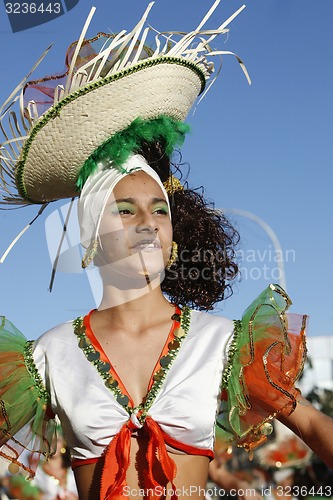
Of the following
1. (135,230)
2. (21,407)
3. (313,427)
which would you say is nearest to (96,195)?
(135,230)

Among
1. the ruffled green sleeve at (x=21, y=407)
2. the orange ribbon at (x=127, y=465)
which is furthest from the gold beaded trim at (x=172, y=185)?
the orange ribbon at (x=127, y=465)

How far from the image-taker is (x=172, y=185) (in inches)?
140

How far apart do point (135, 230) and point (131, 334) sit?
395 millimetres

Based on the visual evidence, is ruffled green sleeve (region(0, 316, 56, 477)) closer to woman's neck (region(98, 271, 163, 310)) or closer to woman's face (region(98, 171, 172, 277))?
woman's neck (region(98, 271, 163, 310))

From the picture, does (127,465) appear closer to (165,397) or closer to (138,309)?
(165,397)

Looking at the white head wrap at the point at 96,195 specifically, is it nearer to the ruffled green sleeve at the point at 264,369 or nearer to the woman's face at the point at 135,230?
the woman's face at the point at 135,230

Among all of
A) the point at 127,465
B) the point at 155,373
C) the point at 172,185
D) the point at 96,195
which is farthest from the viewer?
the point at 172,185

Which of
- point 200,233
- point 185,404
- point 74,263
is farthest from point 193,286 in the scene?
point 185,404

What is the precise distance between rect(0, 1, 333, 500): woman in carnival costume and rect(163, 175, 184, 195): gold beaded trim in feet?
0.46

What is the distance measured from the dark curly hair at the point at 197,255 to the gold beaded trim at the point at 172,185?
26mm

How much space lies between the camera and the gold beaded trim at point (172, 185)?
3.53 metres

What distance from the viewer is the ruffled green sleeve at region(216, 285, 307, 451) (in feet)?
9.67

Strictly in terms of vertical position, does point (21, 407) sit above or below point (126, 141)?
below

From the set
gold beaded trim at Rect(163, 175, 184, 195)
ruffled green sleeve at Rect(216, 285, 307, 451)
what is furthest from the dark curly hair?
ruffled green sleeve at Rect(216, 285, 307, 451)
